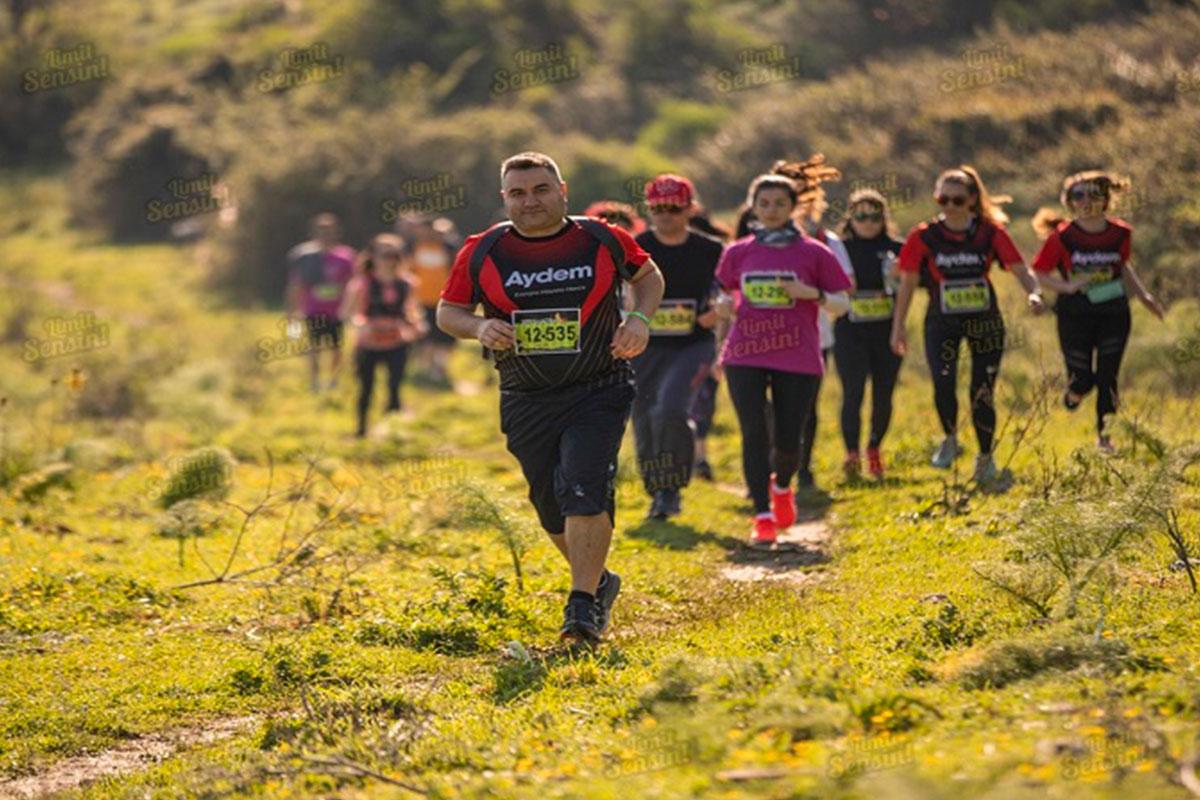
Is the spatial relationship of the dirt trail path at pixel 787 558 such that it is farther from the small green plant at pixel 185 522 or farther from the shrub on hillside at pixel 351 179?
the shrub on hillside at pixel 351 179

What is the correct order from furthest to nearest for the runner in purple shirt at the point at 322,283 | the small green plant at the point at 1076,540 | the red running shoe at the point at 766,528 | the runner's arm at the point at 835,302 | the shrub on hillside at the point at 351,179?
1. the shrub on hillside at the point at 351,179
2. the runner in purple shirt at the point at 322,283
3. the red running shoe at the point at 766,528
4. the runner's arm at the point at 835,302
5. the small green plant at the point at 1076,540

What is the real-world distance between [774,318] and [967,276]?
5.68 ft

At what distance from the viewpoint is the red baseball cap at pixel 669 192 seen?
10914 millimetres

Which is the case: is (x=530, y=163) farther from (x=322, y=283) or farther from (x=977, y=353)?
(x=322, y=283)

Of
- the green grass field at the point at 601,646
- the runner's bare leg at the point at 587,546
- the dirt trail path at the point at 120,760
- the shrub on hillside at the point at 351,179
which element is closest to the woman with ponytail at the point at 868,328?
the green grass field at the point at 601,646

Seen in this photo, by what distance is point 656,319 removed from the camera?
11234 millimetres

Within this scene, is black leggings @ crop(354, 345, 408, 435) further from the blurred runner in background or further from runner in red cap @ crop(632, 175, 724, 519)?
runner in red cap @ crop(632, 175, 724, 519)

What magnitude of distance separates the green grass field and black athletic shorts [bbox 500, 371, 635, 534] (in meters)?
0.66

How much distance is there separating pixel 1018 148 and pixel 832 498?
13.0m

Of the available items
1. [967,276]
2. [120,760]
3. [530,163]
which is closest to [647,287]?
[530,163]

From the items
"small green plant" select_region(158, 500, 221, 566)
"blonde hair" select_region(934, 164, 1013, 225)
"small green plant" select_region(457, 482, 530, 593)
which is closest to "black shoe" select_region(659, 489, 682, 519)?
"small green plant" select_region(457, 482, 530, 593)

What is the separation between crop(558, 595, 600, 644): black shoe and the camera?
7586 millimetres

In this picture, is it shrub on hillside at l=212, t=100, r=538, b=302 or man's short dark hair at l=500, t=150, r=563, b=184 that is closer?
man's short dark hair at l=500, t=150, r=563, b=184

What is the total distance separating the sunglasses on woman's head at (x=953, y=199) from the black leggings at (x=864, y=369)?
4.73ft
